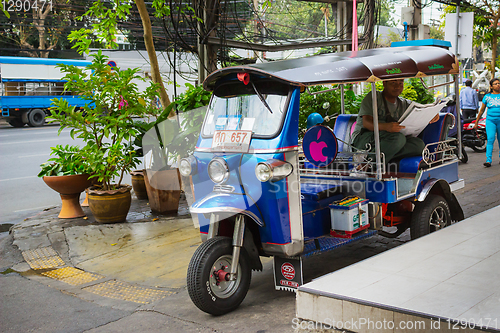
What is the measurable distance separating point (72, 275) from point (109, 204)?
1720 mm

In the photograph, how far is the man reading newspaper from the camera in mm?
5070

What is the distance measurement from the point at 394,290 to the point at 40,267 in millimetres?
4045

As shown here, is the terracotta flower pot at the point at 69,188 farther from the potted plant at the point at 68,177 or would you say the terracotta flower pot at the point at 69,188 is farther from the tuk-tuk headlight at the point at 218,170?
the tuk-tuk headlight at the point at 218,170

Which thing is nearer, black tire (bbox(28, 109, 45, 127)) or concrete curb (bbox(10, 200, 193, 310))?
concrete curb (bbox(10, 200, 193, 310))

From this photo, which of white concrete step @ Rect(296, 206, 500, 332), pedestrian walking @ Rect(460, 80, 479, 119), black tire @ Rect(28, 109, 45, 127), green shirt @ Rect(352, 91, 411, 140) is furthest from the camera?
black tire @ Rect(28, 109, 45, 127)

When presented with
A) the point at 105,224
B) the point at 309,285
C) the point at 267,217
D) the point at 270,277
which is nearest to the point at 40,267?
the point at 105,224

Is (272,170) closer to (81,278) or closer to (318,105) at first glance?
(81,278)

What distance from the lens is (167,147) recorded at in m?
7.36

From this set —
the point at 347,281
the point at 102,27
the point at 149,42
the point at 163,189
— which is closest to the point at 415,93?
the point at 149,42

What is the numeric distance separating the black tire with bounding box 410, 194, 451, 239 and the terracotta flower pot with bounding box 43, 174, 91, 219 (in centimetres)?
465

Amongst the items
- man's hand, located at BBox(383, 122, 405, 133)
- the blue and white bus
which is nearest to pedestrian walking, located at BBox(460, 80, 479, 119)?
man's hand, located at BBox(383, 122, 405, 133)

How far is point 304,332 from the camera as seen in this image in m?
3.37

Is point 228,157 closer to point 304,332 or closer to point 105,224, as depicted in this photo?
point 304,332

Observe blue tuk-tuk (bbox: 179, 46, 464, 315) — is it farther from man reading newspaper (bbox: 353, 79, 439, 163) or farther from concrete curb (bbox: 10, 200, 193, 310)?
concrete curb (bbox: 10, 200, 193, 310)
